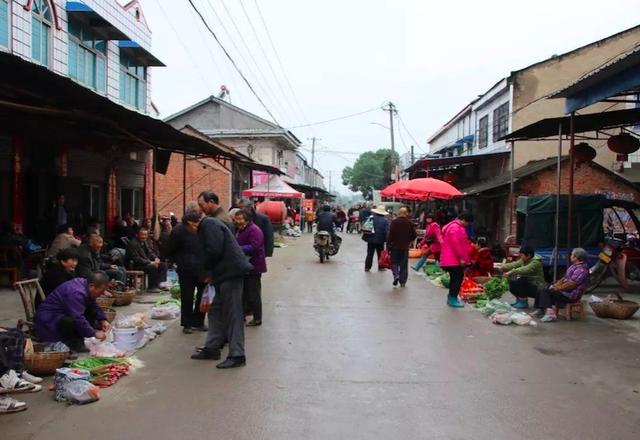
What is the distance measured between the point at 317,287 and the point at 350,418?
792cm

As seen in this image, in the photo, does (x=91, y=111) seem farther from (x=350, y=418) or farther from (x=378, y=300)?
(x=350, y=418)

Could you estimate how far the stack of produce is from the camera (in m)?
5.79

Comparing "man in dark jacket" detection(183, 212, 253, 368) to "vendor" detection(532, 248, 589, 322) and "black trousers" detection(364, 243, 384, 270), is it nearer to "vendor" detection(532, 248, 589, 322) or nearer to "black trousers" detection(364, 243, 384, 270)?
"vendor" detection(532, 248, 589, 322)

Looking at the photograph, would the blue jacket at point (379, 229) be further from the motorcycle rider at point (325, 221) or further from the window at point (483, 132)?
the window at point (483, 132)

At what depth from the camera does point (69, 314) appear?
6312 millimetres

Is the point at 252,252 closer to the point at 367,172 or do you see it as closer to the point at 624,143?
the point at 624,143

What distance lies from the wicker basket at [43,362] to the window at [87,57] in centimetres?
1015

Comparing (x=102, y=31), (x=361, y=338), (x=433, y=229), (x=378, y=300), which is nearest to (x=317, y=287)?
(x=378, y=300)

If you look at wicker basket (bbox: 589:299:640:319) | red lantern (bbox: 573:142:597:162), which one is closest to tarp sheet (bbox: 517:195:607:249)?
red lantern (bbox: 573:142:597:162)

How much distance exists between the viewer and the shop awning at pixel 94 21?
13977 mm

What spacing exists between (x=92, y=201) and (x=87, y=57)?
3.52 meters

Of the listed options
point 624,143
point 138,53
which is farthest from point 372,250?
point 138,53

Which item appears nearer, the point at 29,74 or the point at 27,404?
the point at 27,404

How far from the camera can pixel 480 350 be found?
7.47 m
